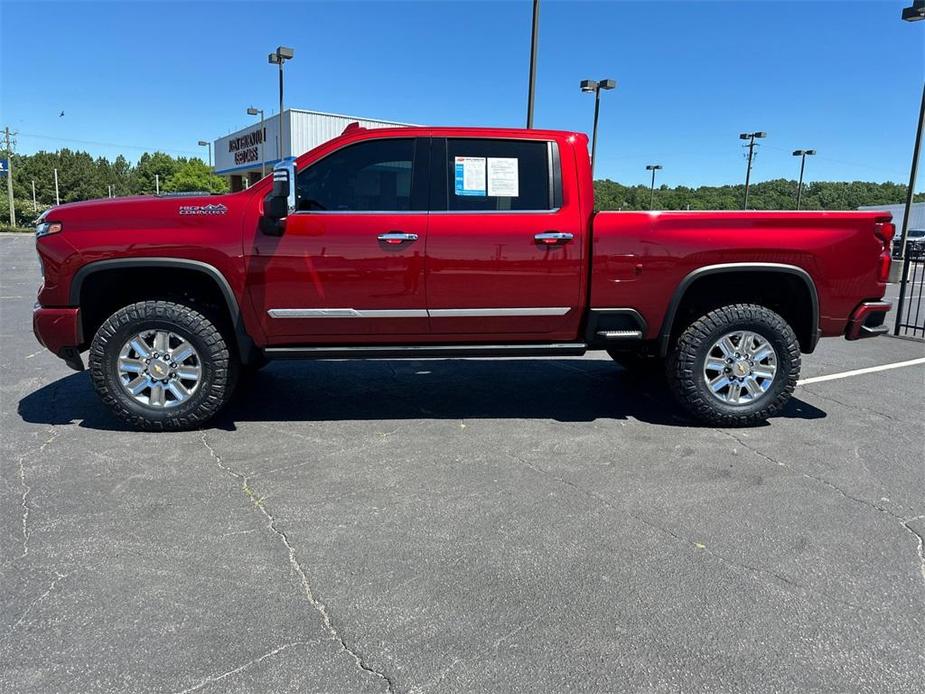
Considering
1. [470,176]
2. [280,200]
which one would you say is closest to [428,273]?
[470,176]

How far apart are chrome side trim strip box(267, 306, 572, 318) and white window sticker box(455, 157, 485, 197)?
83 cm

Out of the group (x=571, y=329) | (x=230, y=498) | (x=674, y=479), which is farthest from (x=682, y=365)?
(x=230, y=498)

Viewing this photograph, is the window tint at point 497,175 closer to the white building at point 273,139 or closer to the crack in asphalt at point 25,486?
the crack in asphalt at point 25,486

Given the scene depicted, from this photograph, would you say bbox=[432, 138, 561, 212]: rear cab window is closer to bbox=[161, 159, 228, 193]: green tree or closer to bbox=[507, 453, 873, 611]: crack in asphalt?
bbox=[507, 453, 873, 611]: crack in asphalt

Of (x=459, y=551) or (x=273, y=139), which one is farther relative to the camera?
(x=273, y=139)

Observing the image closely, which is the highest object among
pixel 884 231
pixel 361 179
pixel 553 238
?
pixel 361 179

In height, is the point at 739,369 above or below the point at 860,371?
above

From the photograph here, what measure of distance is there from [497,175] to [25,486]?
3468 mm

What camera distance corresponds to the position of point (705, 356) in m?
4.88

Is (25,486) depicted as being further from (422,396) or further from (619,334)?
(619,334)

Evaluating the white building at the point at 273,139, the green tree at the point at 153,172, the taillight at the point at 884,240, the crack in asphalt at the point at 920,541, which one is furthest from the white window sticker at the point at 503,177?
the green tree at the point at 153,172

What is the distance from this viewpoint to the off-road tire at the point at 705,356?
4.83m

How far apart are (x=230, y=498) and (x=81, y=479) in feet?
3.14

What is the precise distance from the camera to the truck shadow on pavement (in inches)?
201
